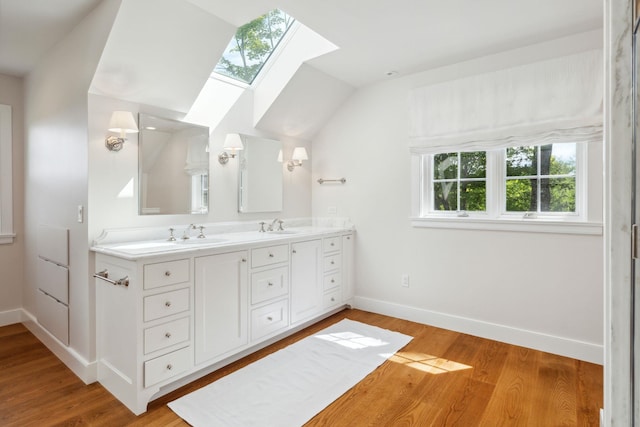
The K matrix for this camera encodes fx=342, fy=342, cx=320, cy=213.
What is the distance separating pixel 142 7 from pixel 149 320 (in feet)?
5.94

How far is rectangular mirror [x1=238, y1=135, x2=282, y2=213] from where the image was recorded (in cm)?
324

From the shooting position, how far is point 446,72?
3.05 m

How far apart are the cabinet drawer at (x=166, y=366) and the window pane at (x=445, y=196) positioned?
2.43 meters

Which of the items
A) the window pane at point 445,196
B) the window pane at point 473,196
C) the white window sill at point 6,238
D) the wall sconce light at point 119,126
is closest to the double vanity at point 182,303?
the wall sconce light at point 119,126

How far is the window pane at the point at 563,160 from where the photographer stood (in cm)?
258

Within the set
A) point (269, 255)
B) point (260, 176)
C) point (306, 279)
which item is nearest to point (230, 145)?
point (260, 176)

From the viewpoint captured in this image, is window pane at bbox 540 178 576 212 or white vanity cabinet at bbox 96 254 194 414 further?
window pane at bbox 540 178 576 212

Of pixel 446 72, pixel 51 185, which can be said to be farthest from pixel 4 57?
pixel 446 72

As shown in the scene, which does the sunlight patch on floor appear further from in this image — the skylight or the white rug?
the skylight

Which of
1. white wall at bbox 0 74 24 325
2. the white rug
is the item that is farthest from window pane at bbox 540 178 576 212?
white wall at bbox 0 74 24 325

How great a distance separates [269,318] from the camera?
8.77 ft

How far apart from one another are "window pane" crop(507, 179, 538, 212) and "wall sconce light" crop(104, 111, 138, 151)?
A: 2.91 meters

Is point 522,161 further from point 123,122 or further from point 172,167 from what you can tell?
point 123,122

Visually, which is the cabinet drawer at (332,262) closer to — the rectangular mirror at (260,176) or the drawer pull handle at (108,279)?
the rectangular mirror at (260,176)
